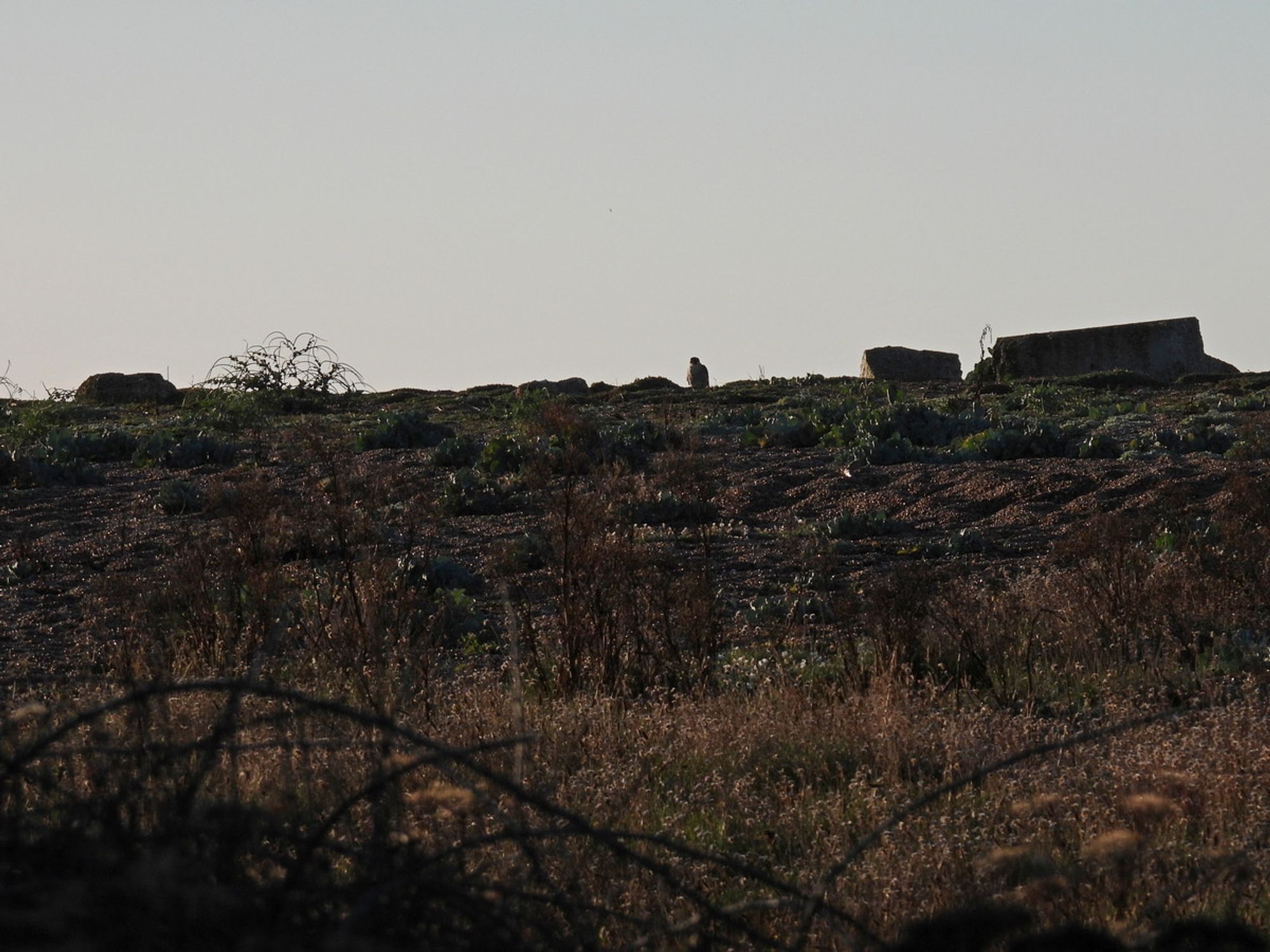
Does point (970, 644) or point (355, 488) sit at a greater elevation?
point (355, 488)

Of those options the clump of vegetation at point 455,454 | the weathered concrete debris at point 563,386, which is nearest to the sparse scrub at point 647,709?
the clump of vegetation at point 455,454

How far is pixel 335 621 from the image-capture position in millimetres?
7281

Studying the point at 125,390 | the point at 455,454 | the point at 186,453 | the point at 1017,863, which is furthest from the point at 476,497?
the point at 125,390

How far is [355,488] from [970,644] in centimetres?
377

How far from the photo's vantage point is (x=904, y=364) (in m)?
27.8

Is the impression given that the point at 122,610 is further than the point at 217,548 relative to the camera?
No

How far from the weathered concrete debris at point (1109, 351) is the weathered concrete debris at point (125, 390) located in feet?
45.3

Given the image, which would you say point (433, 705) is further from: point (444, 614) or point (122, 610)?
point (444, 614)

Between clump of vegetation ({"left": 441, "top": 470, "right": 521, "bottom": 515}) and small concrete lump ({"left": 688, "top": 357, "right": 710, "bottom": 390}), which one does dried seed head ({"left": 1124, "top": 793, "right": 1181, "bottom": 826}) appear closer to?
clump of vegetation ({"left": 441, "top": 470, "right": 521, "bottom": 515})

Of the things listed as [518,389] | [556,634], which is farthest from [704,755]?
[518,389]

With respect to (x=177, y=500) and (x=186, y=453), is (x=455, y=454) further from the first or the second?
(x=177, y=500)

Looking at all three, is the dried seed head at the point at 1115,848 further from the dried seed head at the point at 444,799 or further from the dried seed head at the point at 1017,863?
the dried seed head at the point at 444,799

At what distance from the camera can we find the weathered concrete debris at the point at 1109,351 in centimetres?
2689

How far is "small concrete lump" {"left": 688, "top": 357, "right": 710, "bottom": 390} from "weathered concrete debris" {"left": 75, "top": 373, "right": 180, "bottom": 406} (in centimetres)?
861
